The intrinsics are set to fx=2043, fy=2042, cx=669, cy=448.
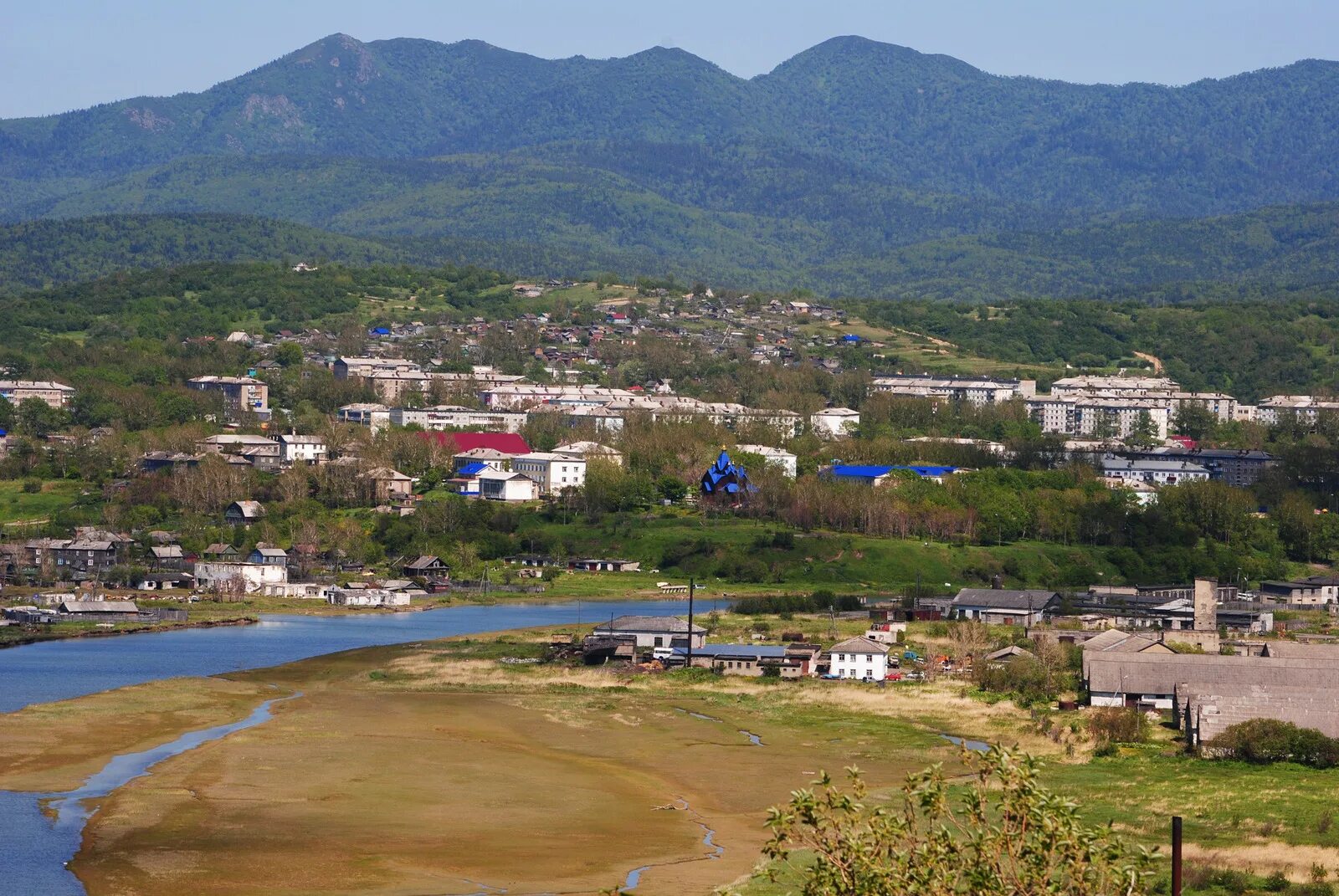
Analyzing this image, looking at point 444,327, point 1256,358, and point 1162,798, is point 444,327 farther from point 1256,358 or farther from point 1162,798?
point 1162,798

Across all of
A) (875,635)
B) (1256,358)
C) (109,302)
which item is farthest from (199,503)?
(1256,358)

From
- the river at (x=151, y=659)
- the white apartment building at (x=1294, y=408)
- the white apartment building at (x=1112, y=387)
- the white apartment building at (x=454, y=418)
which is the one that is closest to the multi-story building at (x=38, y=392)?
the white apartment building at (x=454, y=418)

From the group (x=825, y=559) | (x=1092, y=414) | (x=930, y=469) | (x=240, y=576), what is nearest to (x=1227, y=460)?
(x=930, y=469)

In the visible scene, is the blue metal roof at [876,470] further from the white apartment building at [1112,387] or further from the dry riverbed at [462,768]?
the white apartment building at [1112,387]

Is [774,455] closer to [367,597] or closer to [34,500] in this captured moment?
[367,597]

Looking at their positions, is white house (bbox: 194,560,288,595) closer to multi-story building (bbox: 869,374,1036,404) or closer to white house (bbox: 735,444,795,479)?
white house (bbox: 735,444,795,479)

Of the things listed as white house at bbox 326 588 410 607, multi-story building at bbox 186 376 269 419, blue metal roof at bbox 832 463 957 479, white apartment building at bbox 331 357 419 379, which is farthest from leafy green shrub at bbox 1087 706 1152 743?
white apartment building at bbox 331 357 419 379
